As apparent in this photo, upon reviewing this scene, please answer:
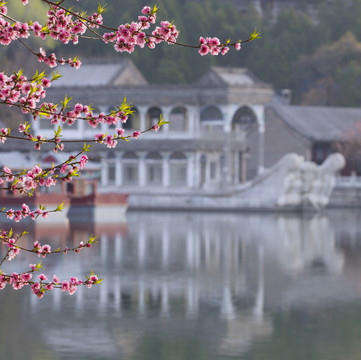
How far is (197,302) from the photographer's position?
31469 millimetres

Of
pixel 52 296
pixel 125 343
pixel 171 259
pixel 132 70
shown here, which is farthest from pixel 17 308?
pixel 132 70

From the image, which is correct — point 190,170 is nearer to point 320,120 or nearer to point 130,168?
point 130,168

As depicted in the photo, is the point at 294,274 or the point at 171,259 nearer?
the point at 294,274

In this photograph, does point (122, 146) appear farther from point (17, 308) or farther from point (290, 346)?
point (290, 346)

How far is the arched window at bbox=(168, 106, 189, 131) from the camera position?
284 ft

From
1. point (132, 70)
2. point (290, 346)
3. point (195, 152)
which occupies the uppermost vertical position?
point (132, 70)

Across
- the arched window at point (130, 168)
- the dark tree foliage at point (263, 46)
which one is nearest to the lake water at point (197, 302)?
the arched window at point (130, 168)

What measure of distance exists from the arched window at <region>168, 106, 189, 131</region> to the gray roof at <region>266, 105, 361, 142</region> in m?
6.51

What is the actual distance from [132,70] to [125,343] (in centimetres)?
6494

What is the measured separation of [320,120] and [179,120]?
10.1 meters

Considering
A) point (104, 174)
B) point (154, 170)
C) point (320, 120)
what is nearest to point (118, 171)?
point (104, 174)

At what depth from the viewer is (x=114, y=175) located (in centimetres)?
8438

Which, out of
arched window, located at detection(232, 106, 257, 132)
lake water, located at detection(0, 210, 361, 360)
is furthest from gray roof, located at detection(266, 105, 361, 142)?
lake water, located at detection(0, 210, 361, 360)

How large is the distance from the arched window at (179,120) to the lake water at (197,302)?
30.5m
